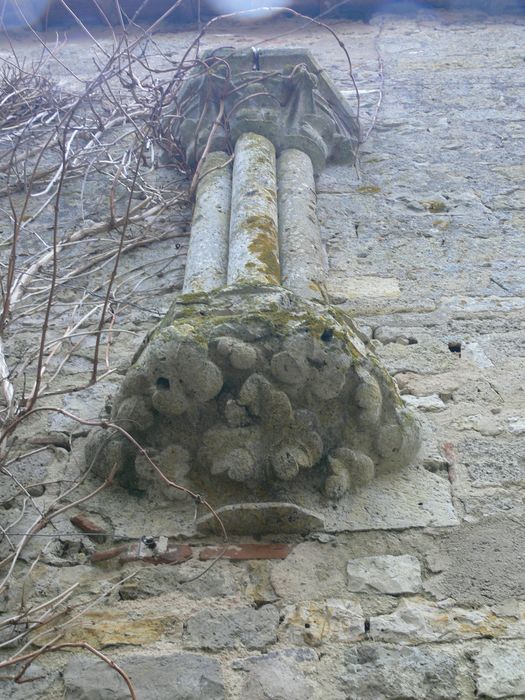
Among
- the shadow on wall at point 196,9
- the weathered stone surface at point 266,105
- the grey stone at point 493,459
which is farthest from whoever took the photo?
→ the shadow on wall at point 196,9

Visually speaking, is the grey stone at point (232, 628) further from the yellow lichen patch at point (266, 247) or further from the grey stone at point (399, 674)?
the yellow lichen patch at point (266, 247)

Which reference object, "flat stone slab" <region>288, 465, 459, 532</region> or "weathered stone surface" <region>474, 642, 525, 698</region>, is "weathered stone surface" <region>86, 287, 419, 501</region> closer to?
"flat stone slab" <region>288, 465, 459, 532</region>

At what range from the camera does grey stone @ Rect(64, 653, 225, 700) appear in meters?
2.25

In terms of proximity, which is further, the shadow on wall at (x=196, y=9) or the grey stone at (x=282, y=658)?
the shadow on wall at (x=196, y=9)

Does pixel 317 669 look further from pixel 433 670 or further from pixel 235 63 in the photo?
pixel 235 63

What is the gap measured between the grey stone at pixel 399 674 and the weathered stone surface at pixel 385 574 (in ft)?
0.64

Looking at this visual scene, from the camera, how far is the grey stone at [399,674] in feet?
7.43

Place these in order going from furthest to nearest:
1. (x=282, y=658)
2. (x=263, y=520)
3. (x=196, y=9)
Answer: (x=196, y=9)
(x=263, y=520)
(x=282, y=658)

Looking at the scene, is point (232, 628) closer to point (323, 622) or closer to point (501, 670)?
point (323, 622)

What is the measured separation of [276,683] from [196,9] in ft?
19.0

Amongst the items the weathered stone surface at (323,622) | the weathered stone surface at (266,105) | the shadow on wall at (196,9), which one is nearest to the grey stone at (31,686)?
the weathered stone surface at (323,622)

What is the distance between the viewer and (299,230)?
3859 millimetres

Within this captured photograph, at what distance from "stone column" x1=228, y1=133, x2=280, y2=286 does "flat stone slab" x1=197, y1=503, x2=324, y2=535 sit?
73 cm

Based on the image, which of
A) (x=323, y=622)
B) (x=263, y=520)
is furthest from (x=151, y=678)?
(x=263, y=520)
